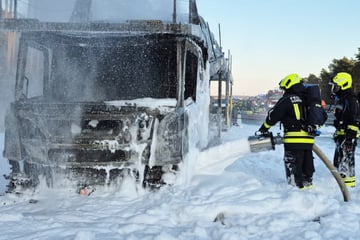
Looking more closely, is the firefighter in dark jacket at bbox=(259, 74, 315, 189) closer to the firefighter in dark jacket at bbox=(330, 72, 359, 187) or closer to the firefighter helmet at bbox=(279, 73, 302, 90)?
the firefighter helmet at bbox=(279, 73, 302, 90)

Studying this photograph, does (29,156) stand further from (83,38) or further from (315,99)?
(315,99)

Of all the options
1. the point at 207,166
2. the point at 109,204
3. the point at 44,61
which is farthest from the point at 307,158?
the point at 44,61

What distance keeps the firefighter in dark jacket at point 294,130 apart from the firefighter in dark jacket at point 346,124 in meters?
1.02

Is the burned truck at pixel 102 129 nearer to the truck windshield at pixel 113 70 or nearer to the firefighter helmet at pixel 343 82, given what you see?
the truck windshield at pixel 113 70

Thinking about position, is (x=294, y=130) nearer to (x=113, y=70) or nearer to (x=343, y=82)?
(x=343, y=82)

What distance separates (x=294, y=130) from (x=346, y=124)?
1.38m

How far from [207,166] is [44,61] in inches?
117

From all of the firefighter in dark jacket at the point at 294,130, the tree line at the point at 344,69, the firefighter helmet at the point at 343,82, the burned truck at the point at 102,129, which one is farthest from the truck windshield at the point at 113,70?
the tree line at the point at 344,69

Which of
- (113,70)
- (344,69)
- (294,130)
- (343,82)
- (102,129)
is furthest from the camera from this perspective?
(344,69)

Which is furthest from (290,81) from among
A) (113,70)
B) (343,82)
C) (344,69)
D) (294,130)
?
(344,69)

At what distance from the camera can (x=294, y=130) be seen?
16.6ft

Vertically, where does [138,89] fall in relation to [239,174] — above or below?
above

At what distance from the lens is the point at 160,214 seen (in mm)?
3930

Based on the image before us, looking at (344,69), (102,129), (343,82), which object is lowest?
(102,129)
